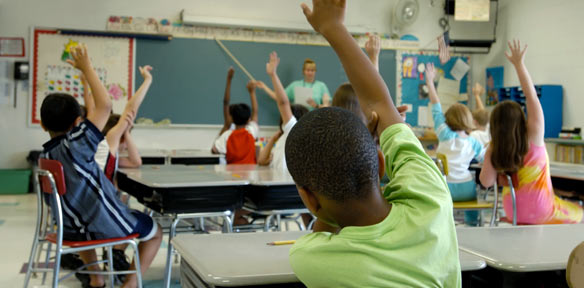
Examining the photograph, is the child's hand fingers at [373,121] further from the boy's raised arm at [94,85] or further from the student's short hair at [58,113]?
the student's short hair at [58,113]

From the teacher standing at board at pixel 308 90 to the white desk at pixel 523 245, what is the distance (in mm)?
6014

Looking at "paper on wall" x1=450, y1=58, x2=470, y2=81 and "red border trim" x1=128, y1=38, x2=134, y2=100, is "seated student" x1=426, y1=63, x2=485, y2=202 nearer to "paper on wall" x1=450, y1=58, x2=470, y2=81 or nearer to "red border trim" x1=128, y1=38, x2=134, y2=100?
"red border trim" x1=128, y1=38, x2=134, y2=100

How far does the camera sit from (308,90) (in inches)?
310

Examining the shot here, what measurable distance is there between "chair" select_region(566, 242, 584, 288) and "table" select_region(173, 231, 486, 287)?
0.41 metres

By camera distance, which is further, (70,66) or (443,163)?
(70,66)

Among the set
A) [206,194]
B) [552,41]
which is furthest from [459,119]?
[552,41]

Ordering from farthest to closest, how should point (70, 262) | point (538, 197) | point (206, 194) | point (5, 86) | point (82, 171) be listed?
point (5, 86) → point (70, 262) → point (538, 197) → point (206, 194) → point (82, 171)

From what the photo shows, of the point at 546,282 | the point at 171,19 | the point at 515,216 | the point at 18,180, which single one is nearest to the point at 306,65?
the point at 171,19

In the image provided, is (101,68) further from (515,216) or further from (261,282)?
(261,282)

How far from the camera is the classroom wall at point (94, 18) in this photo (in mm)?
7219

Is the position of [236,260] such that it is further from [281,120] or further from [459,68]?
[459,68]

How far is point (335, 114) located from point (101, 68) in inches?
274

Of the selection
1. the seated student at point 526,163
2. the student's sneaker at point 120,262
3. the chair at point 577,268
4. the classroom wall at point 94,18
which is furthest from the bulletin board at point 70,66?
the chair at point 577,268

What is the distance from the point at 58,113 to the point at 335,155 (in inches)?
83.0
